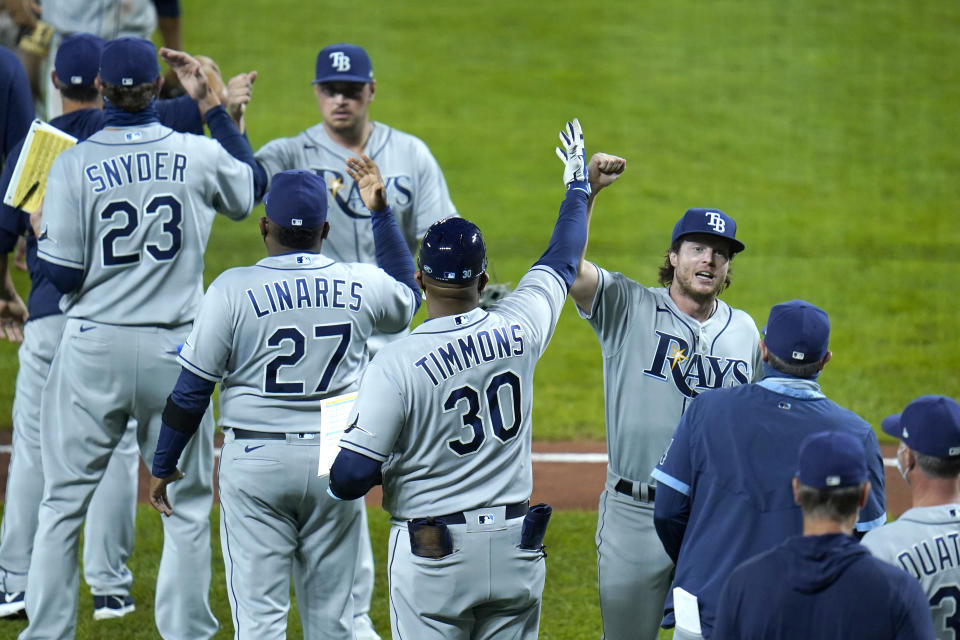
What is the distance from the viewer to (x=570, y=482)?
702cm


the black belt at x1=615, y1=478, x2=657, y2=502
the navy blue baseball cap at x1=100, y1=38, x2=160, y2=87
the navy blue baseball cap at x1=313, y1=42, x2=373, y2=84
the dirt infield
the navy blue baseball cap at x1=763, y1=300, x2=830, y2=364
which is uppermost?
the navy blue baseball cap at x1=313, y1=42, x2=373, y2=84

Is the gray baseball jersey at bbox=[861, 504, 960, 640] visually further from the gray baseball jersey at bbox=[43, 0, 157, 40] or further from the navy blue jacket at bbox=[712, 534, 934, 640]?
the gray baseball jersey at bbox=[43, 0, 157, 40]

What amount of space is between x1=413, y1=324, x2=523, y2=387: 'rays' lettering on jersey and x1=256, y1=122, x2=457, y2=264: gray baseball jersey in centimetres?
184

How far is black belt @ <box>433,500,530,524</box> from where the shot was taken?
11.3 ft

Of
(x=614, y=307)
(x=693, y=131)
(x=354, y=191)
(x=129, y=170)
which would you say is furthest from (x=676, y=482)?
(x=693, y=131)

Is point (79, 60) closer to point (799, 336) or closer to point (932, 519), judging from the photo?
point (799, 336)

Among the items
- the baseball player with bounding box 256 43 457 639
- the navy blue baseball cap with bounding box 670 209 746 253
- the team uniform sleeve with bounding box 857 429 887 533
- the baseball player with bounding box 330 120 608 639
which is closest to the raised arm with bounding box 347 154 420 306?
the baseball player with bounding box 330 120 608 639

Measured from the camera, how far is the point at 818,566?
2719mm

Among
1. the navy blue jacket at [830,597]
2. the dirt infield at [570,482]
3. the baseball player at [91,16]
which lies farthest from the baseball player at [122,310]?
the baseball player at [91,16]

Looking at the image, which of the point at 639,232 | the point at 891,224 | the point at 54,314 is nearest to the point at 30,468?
the point at 54,314

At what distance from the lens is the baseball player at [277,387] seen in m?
3.89

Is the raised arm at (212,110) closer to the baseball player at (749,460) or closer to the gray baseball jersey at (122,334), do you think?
the gray baseball jersey at (122,334)

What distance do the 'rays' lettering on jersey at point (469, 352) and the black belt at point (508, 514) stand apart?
0.37m

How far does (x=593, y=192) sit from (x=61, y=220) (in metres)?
1.85
